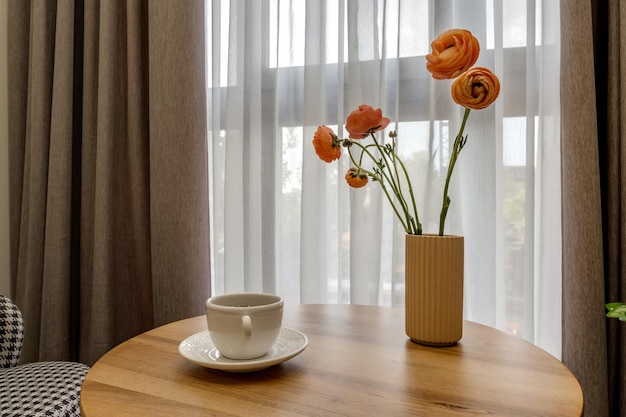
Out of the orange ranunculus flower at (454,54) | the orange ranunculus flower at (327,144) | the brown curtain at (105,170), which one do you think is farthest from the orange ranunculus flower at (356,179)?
the brown curtain at (105,170)

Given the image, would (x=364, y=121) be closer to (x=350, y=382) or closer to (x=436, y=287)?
(x=436, y=287)

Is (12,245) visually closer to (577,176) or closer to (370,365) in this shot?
(370,365)

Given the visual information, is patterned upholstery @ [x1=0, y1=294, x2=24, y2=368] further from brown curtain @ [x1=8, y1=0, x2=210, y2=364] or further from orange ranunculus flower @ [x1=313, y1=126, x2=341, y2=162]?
orange ranunculus flower @ [x1=313, y1=126, x2=341, y2=162]

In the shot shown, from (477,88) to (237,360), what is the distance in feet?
1.69

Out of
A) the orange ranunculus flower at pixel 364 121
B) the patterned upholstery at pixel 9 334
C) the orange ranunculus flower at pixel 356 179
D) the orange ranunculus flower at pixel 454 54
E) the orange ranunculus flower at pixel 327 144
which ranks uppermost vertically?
the orange ranunculus flower at pixel 454 54

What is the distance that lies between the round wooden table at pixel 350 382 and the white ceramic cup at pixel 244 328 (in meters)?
0.03

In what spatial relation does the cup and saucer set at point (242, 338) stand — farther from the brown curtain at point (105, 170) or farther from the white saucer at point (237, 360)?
the brown curtain at point (105, 170)

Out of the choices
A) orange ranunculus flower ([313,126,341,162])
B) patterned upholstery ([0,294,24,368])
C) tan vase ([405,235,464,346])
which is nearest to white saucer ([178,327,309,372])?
tan vase ([405,235,464,346])

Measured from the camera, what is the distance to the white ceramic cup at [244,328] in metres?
0.60

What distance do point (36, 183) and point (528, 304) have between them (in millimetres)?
1668

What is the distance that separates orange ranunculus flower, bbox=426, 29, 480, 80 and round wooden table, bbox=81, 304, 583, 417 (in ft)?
1.42

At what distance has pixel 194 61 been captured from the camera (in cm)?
148

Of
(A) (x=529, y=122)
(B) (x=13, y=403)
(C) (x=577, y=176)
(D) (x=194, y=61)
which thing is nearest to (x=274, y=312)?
(B) (x=13, y=403)

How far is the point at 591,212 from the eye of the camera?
1.07m
